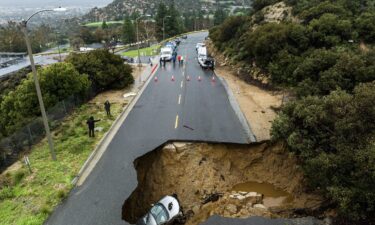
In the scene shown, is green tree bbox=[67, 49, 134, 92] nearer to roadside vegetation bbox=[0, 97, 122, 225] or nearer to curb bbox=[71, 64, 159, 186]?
curb bbox=[71, 64, 159, 186]

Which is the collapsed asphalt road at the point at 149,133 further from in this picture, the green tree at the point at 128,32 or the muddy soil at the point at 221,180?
the green tree at the point at 128,32

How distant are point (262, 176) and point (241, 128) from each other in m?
4.21

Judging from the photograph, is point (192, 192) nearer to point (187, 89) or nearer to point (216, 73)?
point (187, 89)

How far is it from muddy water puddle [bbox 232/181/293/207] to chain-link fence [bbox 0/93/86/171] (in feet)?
42.0

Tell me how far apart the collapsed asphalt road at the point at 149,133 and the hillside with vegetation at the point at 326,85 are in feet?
16.2

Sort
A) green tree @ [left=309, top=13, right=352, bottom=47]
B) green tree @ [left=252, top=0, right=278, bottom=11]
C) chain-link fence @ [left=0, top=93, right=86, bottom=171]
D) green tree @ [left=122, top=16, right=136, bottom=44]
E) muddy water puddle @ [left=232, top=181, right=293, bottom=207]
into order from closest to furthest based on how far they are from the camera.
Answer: muddy water puddle @ [left=232, top=181, right=293, bottom=207]
chain-link fence @ [left=0, top=93, right=86, bottom=171]
green tree @ [left=309, top=13, right=352, bottom=47]
green tree @ [left=252, top=0, right=278, bottom=11]
green tree @ [left=122, top=16, right=136, bottom=44]

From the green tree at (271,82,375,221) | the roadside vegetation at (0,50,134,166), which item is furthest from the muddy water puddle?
the roadside vegetation at (0,50,134,166)

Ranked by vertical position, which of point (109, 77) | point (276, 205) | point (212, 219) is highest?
point (109, 77)

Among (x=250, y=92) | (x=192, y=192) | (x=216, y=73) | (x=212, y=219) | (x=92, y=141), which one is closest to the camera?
(x=212, y=219)

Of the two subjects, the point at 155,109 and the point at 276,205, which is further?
the point at 155,109

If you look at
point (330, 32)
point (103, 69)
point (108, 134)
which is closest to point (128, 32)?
point (103, 69)

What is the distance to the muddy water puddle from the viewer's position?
15516mm

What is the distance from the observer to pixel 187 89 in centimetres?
3178

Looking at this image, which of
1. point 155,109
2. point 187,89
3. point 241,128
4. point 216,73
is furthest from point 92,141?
point 216,73
